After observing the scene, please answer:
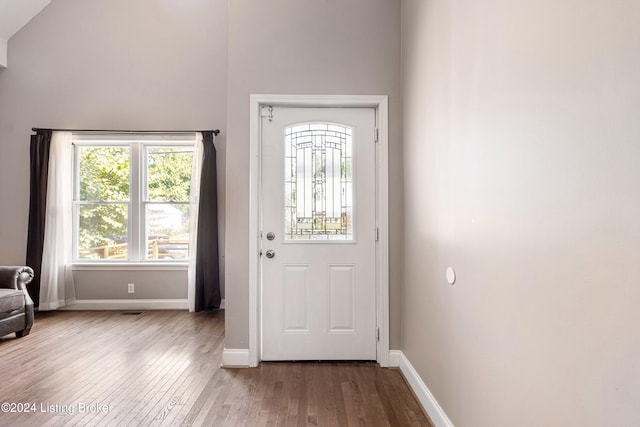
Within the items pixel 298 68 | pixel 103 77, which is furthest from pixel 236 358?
pixel 103 77

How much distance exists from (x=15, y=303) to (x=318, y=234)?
122 inches

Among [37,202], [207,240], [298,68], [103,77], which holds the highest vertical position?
[103,77]

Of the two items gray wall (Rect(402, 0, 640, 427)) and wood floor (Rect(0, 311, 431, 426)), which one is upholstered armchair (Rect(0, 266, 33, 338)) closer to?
wood floor (Rect(0, 311, 431, 426))

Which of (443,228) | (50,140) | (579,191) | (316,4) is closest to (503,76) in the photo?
(579,191)

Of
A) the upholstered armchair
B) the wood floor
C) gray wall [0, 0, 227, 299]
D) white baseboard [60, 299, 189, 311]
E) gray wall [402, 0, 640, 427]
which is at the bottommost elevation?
the wood floor

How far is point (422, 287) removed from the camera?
2320 mm

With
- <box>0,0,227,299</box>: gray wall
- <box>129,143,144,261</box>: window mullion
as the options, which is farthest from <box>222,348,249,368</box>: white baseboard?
<box>0,0,227,299</box>: gray wall

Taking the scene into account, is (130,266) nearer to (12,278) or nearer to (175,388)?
(12,278)

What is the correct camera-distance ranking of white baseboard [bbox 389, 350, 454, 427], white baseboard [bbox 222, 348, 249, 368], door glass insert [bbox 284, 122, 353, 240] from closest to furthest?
white baseboard [bbox 389, 350, 454, 427] < white baseboard [bbox 222, 348, 249, 368] < door glass insert [bbox 284, 122, 353, 240]

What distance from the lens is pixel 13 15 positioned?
14.2 feet

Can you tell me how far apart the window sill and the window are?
0.27ft

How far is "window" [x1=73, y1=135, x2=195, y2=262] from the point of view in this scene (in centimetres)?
Answer: 470

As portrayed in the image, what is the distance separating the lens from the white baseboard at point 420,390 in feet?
6.34

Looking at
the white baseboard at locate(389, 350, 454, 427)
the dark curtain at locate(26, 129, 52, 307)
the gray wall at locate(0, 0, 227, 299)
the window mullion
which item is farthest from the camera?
the window mullion
